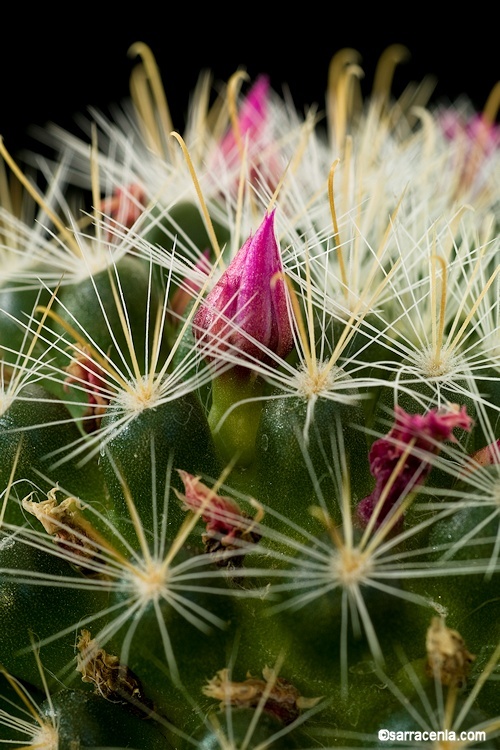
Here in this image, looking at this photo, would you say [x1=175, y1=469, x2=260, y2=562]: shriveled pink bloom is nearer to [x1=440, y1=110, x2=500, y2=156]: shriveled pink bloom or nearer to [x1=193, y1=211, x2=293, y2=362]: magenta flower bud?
[x1=193, y1=211, x2=293, y2=362]: magenta flower bud

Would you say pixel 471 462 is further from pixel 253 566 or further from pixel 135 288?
pixel 135 288

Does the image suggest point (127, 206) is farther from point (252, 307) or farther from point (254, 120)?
point (252, 307)

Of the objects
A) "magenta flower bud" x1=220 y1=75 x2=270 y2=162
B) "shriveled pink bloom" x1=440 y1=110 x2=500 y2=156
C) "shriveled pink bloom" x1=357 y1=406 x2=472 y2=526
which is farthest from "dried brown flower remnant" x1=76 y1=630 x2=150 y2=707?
"shriveled pink bloom" x1=440 y1=110 x2=500 y2=156

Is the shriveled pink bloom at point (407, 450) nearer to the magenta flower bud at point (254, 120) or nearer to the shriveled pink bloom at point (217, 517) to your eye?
the shriveled pink bloom at point (217, 517)

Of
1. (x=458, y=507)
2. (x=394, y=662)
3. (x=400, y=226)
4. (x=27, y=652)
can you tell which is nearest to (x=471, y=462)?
(x=458, y=507)

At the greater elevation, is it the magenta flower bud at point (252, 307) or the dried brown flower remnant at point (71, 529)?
the magenta flower bud at point (252, 307)

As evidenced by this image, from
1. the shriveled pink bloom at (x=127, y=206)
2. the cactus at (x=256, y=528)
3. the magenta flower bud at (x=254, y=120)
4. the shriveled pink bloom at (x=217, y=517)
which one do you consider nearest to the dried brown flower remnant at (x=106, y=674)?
the cactus at (x=256, y=528)
